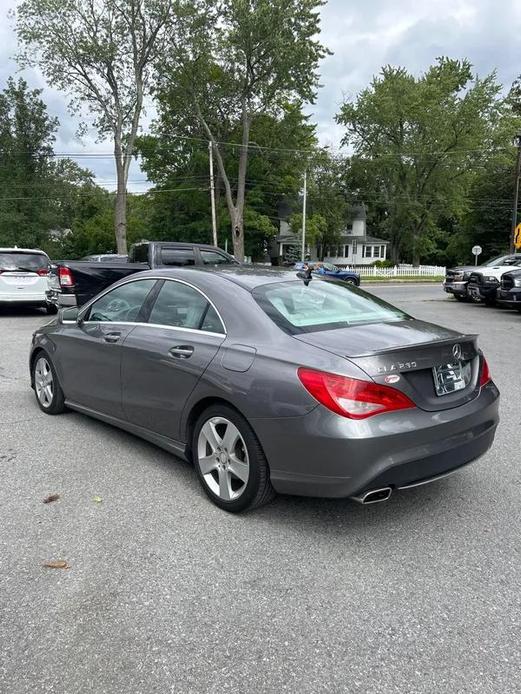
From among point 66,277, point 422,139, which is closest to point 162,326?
point 66,277

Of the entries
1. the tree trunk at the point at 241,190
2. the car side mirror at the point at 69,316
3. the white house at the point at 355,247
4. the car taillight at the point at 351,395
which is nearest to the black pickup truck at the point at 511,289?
the car side mirror at the point at 69,316

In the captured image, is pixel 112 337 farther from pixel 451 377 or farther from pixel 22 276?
pixel 22 276

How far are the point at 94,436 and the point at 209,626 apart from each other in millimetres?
2841

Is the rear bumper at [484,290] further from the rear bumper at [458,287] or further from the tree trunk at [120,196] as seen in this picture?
the tree trunk at [120,196]

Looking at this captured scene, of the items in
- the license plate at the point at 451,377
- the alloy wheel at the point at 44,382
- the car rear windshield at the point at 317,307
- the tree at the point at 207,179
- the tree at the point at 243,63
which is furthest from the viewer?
the tree at the point at 207,179

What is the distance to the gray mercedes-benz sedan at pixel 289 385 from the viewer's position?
9.78 feet

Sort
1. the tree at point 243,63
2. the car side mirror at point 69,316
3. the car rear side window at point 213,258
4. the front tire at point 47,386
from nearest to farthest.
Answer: the car side mirror at point 69,316, the front tire at point 47,386, the car rear side window at point 213,258, the tree at point 243,63

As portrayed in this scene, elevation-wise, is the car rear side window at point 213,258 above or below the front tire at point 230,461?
above

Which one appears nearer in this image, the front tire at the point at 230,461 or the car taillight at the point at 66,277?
the front tire at the point at 230,461

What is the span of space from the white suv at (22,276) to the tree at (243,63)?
865 inches

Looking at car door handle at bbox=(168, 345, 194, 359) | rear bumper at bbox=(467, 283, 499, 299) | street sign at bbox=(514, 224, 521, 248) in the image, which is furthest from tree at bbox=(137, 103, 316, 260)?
car door handle at bbox=(168, 345, 194, 359)

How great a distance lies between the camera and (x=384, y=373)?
3.01 metres

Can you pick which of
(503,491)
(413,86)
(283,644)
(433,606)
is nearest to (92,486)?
(283,644)

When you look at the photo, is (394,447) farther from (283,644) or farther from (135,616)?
(135,616)
